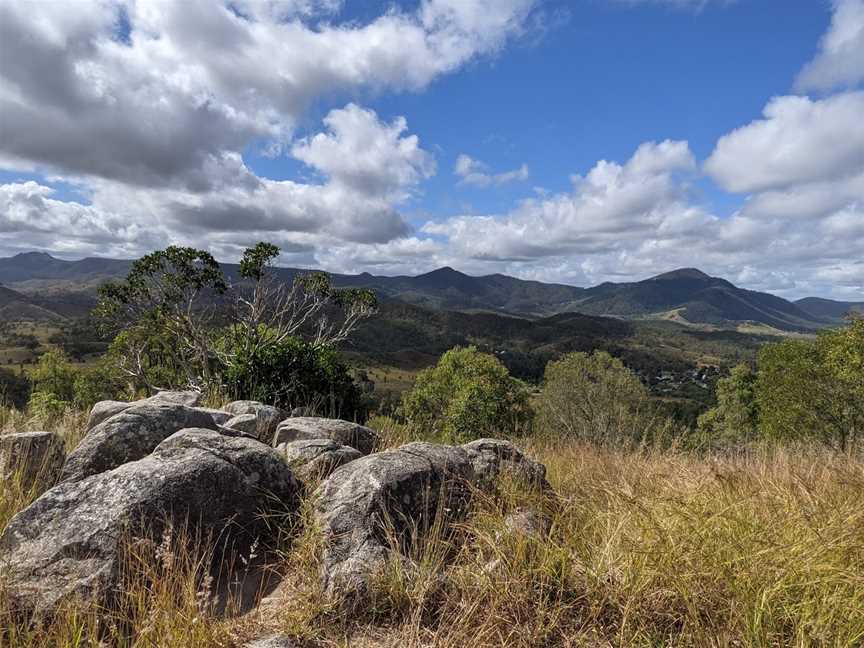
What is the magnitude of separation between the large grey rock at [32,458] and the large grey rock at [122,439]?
0.25 metres

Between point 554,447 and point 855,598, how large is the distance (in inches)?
244

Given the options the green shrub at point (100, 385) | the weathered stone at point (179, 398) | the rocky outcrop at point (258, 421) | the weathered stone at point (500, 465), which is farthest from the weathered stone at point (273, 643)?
the green shrub at point (100, 385)

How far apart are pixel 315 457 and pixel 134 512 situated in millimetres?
2280

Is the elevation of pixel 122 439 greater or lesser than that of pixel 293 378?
greater

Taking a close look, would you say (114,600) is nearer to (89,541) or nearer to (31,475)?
(89,541)

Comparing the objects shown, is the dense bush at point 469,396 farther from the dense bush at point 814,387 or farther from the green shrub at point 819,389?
the green shrub at point 819,389

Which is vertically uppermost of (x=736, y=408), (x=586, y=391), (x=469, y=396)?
(x=469, y=396)

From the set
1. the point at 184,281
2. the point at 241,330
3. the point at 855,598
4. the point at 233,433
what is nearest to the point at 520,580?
the point at 855,598

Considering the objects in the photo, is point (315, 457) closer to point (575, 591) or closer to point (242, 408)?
point (575, 591)

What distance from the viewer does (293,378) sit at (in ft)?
45.1

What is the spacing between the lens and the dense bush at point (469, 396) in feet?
103

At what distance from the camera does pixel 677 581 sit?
3477 millimetres

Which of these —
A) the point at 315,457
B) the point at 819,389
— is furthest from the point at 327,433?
the point at 819,389

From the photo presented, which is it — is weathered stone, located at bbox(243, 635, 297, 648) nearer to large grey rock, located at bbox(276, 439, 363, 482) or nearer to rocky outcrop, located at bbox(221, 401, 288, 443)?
large grey rock, located at bbox(276, 439, 363, 482)
